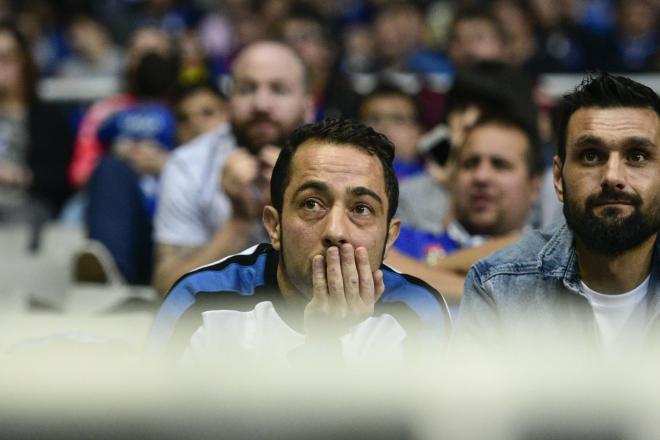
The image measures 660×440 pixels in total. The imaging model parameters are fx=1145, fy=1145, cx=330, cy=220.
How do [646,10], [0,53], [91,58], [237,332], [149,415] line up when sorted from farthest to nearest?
[91,58], [646,10], [0,53], [237,332], [149,415]

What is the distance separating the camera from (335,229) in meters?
2.24

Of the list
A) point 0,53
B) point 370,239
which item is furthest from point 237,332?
point 0,53

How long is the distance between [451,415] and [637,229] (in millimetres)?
1417

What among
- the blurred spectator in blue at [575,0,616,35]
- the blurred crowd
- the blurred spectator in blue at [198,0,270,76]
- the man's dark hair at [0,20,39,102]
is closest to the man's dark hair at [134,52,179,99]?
the blurred crowd

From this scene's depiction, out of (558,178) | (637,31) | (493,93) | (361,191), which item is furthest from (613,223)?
(637,31)

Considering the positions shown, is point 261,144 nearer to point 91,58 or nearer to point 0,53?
point 0,53

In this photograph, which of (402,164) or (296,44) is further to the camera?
(296,44)

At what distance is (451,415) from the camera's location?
1.02 meters

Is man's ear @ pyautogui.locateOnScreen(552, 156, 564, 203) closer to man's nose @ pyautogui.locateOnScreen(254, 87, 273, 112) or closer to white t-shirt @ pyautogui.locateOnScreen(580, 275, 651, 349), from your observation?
white t-shirt @ pyautogui.locateOnScreen(580, 275, 651, 349)

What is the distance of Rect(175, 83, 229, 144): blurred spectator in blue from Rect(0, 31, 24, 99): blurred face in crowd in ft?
2.66

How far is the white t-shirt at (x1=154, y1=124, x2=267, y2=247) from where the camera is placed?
14.9ft

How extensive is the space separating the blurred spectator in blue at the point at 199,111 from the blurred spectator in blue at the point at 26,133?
630 mm

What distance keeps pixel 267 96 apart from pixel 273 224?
1848 mm

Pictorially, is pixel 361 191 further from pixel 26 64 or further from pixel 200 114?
pixel 26 64
